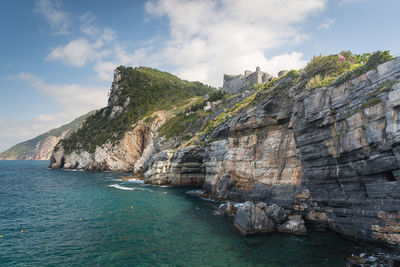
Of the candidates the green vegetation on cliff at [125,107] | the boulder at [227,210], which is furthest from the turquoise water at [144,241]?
the green vegetation on cliff at [125,107]

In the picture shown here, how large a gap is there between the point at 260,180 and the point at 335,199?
8932 mm

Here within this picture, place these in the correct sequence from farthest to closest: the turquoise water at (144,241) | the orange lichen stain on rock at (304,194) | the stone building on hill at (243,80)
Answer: the stone building on hill at (243,80) → the orange lichen stain on rock at (304,194) → the turquoise water at (144,241)

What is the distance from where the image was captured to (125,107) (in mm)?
91688

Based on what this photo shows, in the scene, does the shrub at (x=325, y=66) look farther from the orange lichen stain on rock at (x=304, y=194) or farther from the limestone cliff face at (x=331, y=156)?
the orange lichen stain on rock at (x=304, y=194)

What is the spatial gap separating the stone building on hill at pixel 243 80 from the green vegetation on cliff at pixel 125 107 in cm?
2729

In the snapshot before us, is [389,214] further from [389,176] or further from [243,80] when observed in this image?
[243,80]

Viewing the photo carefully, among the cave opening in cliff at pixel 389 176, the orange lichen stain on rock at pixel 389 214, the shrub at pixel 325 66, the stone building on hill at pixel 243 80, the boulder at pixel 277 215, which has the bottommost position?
the boulder at pixel 277 215

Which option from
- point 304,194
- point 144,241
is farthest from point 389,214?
point 144,241

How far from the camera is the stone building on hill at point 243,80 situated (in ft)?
192

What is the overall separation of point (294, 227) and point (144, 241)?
513 inches

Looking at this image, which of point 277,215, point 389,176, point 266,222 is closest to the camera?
point 389,176

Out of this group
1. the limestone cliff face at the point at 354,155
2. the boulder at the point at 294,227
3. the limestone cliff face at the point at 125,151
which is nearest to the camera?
the limestone cliff face at the point at 354,155

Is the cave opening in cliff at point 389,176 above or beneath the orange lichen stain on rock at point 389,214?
above

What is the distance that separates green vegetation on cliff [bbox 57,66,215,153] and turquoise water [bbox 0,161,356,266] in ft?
181
